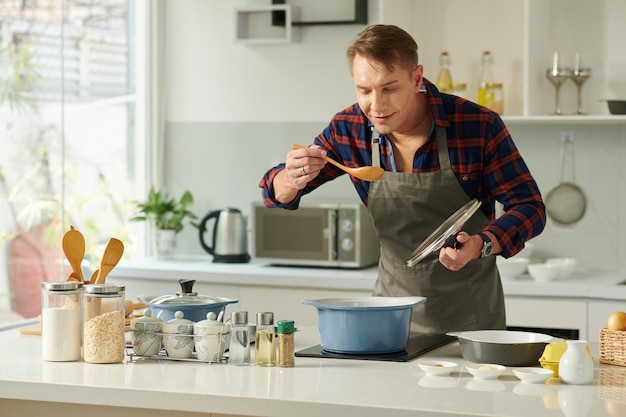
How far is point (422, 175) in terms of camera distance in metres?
2.77

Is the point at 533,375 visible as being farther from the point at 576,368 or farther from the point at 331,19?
the point at 331,19

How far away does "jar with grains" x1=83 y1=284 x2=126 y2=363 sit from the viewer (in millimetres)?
2207

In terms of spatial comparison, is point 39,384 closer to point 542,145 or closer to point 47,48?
point 47,48

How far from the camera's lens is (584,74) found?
4.11m

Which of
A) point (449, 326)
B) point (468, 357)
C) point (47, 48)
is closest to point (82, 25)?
point (47, 48)

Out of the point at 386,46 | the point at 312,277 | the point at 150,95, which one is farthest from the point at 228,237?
the point at 386,46

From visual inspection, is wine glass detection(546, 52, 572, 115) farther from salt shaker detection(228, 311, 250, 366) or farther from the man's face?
salt shaker detection(228, 311, 250, 366)

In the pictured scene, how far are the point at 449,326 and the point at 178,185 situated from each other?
2.53 m

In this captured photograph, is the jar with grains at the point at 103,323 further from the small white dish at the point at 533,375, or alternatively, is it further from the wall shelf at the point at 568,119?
the wall shelf at the point at 568,119

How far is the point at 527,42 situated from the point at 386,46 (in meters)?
1.76

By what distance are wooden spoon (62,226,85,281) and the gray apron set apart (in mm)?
928

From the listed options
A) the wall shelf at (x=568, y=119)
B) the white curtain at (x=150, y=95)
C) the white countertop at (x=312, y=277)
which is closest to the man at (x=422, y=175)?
the white countertop at (x=312, y=277)

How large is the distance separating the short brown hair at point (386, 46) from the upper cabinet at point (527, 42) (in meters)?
1.67

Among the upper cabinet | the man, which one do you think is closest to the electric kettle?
the upper cabinet
